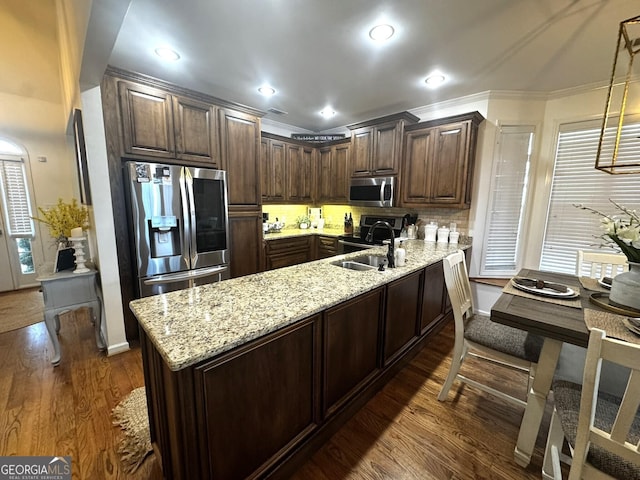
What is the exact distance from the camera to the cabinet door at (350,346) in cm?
145

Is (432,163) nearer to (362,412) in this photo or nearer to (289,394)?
(362,412)

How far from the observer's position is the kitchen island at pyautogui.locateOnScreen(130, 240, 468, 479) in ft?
3.08

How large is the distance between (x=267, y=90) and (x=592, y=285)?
11.2ft

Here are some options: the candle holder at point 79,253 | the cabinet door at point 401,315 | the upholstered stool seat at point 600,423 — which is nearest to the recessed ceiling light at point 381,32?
the cabinet door at point 401,315

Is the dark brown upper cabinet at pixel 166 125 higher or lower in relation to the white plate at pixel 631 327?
higher

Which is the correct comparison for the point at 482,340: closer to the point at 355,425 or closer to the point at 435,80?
the point at 355,425

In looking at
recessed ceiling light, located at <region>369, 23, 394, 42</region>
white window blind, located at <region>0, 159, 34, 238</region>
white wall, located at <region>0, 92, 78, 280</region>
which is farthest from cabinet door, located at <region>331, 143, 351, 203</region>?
white window blind, located at <region>0, 159, 34, 238</region>

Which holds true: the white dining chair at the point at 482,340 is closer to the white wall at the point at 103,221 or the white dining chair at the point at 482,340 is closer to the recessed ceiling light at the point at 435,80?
the recessed ceiling light at the point at 435,80

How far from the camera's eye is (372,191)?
3641 mm

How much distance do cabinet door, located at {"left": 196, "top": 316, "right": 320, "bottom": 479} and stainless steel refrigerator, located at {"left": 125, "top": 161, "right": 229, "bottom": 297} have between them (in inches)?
70.9

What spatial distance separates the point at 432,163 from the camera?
3.16 m

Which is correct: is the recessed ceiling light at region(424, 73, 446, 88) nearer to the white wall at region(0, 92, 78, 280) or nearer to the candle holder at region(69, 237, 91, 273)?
the candle holder at region(69, 237, 91, 273)

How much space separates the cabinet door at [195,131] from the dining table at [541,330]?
2830 millimetres

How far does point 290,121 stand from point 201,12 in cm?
248
